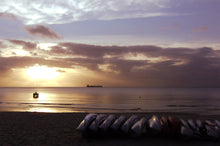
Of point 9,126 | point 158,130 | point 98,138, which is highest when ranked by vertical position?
point 158,130

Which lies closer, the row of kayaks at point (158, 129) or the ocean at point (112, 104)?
the row of kayaks at point (158, 129)

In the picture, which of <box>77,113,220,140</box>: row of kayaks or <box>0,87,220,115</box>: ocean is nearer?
<box>77,113,220,140</box>: row of kayaks

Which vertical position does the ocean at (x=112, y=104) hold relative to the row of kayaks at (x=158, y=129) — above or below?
below

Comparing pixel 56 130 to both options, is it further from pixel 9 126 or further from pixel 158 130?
pixel 158 130

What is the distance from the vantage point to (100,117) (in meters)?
9.19

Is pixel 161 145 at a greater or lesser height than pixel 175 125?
lesser

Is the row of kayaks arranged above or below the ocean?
above

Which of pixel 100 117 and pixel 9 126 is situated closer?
pixel 100 117

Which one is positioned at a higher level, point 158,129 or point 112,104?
point 158,129

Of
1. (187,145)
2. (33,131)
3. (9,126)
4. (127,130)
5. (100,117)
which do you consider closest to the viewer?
(187,145)

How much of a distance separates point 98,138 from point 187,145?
3.48m

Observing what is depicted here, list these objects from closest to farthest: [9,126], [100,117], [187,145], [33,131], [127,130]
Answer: [187,145] < [127,130] < [100,117] < [33,131] < [9,126]

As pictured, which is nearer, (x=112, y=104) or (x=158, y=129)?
(x=158, y=129)

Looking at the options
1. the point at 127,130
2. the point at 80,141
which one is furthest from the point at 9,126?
the point at 127,130
